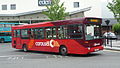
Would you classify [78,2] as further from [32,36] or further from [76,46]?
[76,46]

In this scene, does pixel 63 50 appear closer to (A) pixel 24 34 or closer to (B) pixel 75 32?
(B) pixel 75 32

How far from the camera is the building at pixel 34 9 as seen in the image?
51.0m

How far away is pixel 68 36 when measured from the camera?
1677 cm

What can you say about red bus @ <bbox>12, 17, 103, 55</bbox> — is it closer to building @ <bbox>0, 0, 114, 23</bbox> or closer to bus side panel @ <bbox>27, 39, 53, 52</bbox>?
bus side panel @ <bbox>27, 39, 53, 52</bbox>

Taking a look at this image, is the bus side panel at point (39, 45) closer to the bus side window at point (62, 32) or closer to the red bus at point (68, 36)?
the red bus at point (68, 36)

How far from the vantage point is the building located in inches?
2007

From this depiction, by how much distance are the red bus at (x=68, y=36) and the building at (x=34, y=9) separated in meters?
30.4

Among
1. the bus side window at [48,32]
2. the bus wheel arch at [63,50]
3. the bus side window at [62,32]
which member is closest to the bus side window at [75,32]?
the bus side window at [62,32]

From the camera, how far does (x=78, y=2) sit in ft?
176

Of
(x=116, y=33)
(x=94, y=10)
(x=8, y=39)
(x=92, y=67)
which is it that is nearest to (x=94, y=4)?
(x=94, y=10)

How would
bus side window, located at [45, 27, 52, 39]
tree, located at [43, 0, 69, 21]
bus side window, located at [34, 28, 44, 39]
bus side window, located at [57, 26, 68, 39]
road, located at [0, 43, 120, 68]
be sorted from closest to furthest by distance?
1. road, located at [0, 43, 120, 68]
2. bus side window, located at [57, 26, 68, 39]
3. bus side window, located at [45, 27, 52, 39]
4. bus side window, located at [34, 28, 44, 39]
5. tree, located at [43, 0, 69, 21]

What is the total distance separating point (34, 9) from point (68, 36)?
37657 mm

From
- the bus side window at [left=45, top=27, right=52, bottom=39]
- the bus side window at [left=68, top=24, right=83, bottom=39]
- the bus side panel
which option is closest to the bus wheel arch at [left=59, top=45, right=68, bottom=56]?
the bus side window at [left=68, top=24, right=83, bottom=39]

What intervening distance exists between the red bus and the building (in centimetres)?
3038
